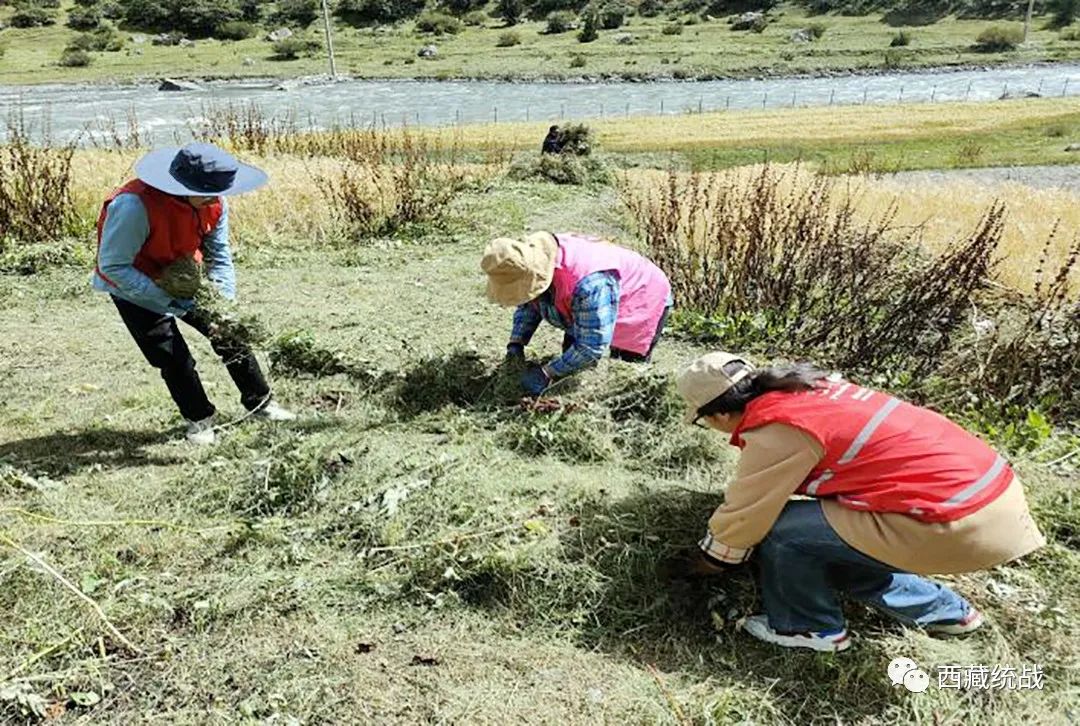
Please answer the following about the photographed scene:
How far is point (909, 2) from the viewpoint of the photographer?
72.8m

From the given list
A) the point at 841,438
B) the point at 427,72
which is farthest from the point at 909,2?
the point at 841,438

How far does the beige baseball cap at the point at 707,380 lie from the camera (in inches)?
101

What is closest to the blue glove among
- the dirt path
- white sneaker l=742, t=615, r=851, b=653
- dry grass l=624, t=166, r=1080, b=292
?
white sneaker l=742, t=615, r=851, b=653

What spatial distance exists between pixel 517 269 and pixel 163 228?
66.4 inches

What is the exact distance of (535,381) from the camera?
420 centimetres

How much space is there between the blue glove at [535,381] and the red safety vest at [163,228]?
1777mm

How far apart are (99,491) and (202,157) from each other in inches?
63.5

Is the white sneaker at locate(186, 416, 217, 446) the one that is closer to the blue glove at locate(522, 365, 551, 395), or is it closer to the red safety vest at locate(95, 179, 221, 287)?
the red safety vest at locate(95, 179, 221, 287)

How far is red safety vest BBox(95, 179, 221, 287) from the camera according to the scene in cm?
373

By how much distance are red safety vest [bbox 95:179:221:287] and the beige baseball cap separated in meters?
2.59

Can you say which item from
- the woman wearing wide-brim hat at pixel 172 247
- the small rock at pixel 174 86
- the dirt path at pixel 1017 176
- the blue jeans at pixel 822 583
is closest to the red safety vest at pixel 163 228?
the woman wearing wide-brim hat at pixel 172 247

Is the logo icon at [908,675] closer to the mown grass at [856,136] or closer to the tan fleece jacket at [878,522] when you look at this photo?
the tan fleece jacket at [878,522]

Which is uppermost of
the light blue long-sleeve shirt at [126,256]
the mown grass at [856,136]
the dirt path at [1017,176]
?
the light blue long-sleeve shirt at [126,256]

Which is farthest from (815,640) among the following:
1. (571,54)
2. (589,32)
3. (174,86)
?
(589,32)
